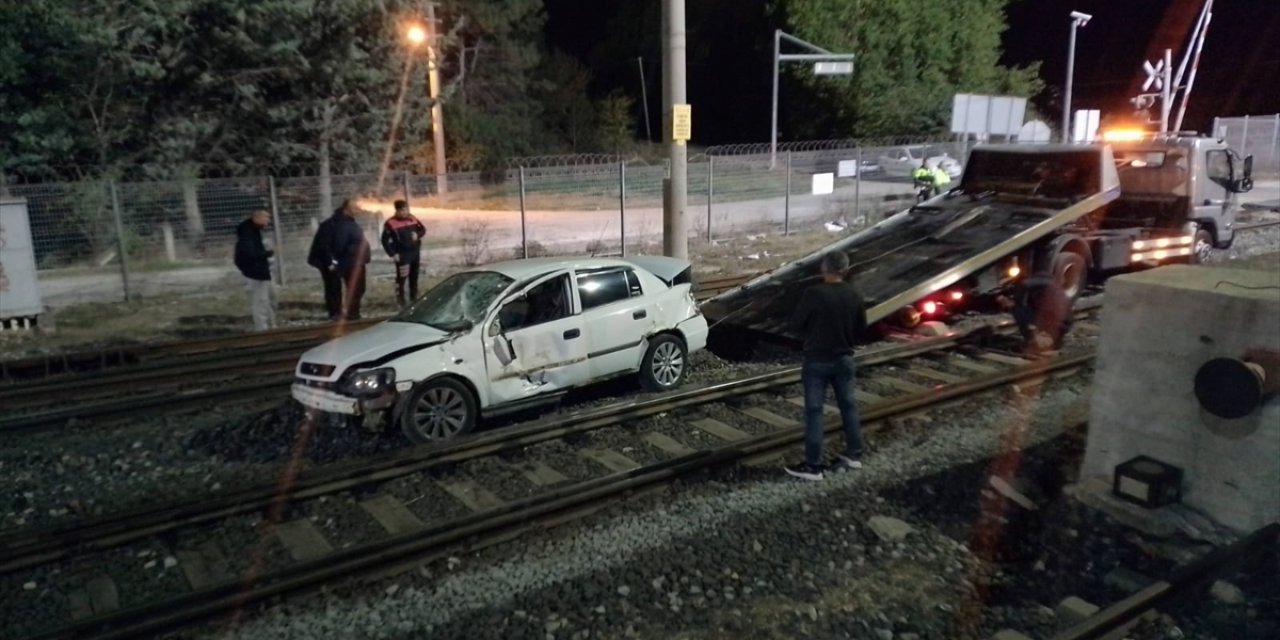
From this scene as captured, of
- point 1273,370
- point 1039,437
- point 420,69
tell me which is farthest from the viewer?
point 420,69

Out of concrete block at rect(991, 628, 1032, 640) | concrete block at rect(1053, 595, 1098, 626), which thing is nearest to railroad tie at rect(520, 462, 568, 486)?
concrete block at rect(991, 628, 1032, 640)

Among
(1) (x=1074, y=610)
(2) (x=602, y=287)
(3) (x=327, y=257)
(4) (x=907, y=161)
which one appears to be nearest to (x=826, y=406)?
(2) (x=602, y=287)

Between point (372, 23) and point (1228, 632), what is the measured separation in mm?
22449

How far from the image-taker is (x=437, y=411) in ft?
25.3

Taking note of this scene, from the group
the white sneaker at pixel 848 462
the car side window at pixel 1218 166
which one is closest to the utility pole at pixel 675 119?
the white sneaker at pixel 848 462

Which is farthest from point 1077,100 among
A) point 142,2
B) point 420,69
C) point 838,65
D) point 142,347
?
point 142,347

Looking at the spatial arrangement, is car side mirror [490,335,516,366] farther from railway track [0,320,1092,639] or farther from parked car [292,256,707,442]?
railway track [0,320,1092,639]

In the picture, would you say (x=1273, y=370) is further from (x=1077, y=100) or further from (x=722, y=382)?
(x=1077, y=100)

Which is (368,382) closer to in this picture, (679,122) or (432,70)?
(679,122)

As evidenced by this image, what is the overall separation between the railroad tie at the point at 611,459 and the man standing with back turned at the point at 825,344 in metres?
1.21

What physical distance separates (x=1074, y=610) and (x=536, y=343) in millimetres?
4804

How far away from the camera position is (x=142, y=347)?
1135 cm

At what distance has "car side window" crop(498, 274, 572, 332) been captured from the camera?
26.9ft

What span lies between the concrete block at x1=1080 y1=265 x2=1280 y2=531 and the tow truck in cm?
393
